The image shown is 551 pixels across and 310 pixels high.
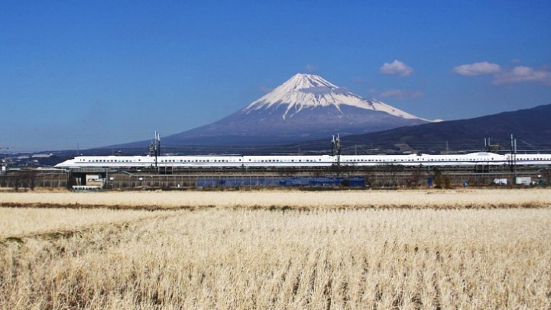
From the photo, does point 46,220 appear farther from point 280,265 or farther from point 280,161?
point 280,161

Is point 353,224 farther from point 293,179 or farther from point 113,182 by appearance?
point 113,182

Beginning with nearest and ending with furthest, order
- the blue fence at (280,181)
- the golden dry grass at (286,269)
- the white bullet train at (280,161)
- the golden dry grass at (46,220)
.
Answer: the golden dry grass at (286,269) → the golden dry grass at (46,220) → the blue fence at (280,181) → the white bullet train at (280,161)

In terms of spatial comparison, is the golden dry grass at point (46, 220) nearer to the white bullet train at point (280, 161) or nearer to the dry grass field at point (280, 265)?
the dry grass field at point (280, 265)

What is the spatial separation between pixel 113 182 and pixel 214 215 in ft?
127

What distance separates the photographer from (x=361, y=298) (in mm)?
10352

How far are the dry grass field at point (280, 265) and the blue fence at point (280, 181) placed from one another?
123 feet

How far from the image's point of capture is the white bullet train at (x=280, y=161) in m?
87.4

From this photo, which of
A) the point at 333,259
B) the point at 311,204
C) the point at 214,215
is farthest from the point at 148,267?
the point at 311,204

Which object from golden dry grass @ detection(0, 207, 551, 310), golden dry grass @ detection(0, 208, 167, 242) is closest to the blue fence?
golden dry grass @ detection(0, 208, 167, 242)

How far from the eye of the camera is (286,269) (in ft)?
41.7

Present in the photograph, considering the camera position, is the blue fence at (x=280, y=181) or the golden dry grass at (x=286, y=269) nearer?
the golden dry grass at (x=286, y=269)

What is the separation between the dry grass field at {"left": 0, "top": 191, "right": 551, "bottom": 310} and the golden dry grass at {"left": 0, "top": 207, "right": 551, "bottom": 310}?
0.12ft

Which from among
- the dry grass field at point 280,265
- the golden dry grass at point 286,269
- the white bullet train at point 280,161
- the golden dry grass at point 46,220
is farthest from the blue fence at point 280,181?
the golden dry grass at point 286,269

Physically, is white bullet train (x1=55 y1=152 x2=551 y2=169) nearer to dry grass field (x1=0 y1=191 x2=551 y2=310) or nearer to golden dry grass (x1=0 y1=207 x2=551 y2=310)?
dry grass field (x1=0 y1=191 x2=551 y2=310)
